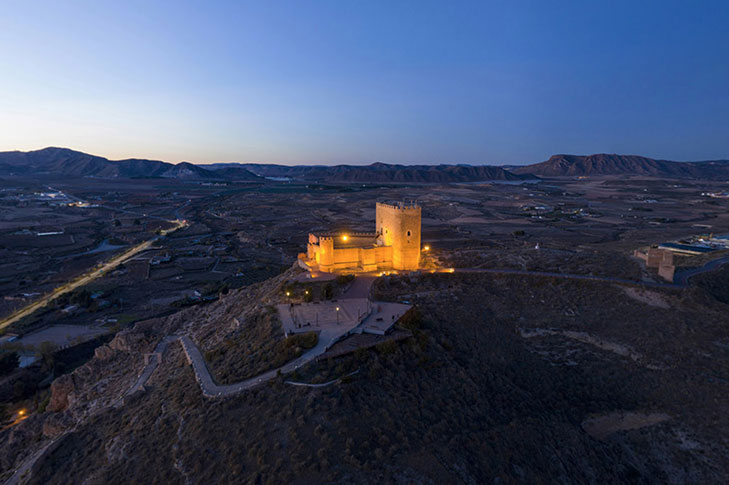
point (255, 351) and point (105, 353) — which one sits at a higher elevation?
point (255, 351)

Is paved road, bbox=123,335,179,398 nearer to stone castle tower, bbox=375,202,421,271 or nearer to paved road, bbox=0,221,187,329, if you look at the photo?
stone castle tower, bbox=375,202,421,271

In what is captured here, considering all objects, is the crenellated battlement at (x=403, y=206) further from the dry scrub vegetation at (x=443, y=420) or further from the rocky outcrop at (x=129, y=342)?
the rocky outcrop at (x=129, y=342)

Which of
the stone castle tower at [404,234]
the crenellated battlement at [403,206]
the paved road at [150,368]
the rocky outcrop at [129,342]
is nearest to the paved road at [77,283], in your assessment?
the rocky outcrop at [129,342]

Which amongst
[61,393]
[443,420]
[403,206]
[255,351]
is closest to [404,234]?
[403,206]

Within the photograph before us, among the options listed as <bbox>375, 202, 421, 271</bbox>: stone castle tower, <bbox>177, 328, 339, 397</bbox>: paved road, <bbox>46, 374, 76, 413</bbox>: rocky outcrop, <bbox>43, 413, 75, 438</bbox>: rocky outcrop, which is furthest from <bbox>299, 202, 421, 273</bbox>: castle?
<bbox>46, 374, 76, 413</bbox>: rocky outcrop

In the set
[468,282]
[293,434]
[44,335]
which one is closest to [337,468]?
[293,434]

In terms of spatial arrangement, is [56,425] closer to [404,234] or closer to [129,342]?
[129,342]

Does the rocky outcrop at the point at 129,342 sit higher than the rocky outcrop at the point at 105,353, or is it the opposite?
the rocky outcrop at the point at 129,342
